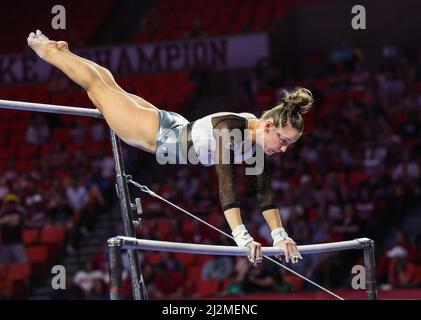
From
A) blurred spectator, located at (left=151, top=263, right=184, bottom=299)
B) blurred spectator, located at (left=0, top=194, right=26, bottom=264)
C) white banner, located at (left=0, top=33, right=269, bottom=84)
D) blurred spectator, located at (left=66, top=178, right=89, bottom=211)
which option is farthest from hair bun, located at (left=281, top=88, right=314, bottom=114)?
white banner, located at (left=0, top=33, right=269, bottom=84)

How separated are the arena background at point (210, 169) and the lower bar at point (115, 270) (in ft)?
17.6

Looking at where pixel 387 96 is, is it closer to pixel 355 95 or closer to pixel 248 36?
pixel 355 95

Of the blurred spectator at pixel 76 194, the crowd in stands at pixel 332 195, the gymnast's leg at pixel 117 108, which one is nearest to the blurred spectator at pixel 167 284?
the crowd in stands at pixel 332 195

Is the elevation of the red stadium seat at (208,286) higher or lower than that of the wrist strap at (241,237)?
lower

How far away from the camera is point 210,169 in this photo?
1330 cm

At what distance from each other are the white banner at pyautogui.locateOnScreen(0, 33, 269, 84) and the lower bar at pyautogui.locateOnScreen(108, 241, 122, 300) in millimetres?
12011

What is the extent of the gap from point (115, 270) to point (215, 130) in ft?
4.60

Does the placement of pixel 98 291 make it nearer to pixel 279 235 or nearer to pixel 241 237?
pixel 279 235

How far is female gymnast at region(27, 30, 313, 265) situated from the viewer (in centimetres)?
522

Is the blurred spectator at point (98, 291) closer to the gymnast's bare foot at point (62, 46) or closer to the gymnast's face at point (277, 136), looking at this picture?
the gymnast's bare foot at point (62, 46)

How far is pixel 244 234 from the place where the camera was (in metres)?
5.06

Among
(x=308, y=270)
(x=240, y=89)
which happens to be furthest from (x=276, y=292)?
(x=240, y=89)

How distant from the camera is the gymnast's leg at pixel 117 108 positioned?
5895mm

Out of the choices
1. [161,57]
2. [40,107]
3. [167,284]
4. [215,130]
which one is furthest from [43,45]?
[161,57]
